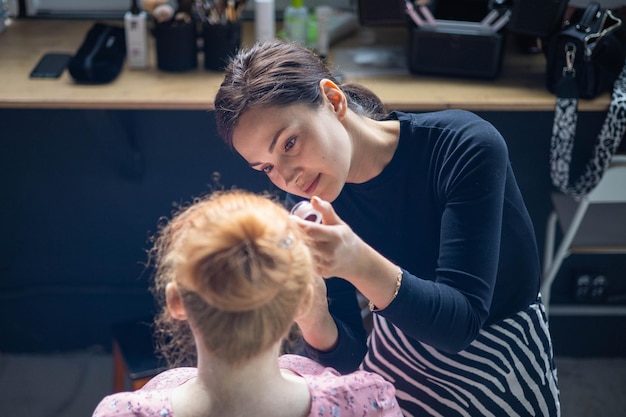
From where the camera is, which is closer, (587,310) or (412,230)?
(412,230)

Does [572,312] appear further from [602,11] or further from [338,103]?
[338,103]

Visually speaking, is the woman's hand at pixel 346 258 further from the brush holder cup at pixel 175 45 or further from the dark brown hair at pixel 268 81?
the brush holder cup at pixel 175 45

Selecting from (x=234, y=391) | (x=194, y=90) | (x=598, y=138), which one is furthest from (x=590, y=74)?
(x=234, y=391)

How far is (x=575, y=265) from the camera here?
99.8 inches

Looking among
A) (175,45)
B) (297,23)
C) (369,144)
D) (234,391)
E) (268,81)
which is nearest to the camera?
(234,391)

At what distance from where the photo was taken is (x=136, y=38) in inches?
87.0

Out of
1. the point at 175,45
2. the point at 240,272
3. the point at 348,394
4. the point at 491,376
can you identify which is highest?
the point at 240,272

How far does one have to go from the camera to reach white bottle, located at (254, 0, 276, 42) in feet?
7.29

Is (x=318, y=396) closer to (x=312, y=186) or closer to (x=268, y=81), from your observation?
(x=312, y=186)

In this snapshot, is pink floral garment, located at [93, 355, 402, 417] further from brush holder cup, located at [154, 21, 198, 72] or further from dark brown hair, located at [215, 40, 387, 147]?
brush holder cup, located at [154, 21, 198, 72]

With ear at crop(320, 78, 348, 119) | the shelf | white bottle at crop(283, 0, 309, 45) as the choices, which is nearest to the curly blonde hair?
ear at crop(320, 78, 348, 119)

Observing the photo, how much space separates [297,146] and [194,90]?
965 mm

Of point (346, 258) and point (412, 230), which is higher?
point (346, 258)

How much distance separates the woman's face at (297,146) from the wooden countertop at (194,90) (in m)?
0.83
